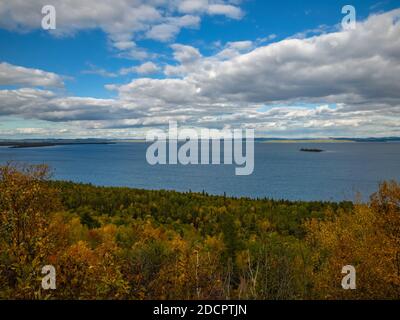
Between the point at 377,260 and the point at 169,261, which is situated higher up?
the point at 377,260

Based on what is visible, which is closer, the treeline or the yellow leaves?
the treeline

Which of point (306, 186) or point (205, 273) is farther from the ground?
point (205, 273)

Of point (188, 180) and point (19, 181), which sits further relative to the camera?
point (188, 180)

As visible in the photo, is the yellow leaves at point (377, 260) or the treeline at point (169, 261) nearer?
the treeline at point (169, 261)

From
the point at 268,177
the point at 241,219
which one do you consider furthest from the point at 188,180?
the point at 241,219

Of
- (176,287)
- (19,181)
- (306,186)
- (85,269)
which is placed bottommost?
(306,186)

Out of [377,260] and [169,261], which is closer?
[377,260]
